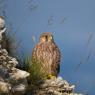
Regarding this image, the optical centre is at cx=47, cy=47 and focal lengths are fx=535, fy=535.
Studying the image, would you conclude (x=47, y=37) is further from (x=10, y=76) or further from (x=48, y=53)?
(x=10, y=76)

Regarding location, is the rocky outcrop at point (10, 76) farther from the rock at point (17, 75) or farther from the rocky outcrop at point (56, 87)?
the rocky outcrop at point (56, 87)

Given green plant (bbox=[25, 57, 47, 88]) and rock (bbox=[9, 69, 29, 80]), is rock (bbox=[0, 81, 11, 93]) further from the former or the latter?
green plant (bbox=[25, 57, 47, 88])

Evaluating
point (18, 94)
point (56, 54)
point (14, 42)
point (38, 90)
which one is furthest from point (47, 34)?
point (18, 94)

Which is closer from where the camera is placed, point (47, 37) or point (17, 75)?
point (17, 75)

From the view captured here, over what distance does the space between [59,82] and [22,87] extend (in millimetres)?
1391

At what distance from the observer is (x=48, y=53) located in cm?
1201

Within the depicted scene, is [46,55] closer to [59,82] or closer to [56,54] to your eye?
[56,54]

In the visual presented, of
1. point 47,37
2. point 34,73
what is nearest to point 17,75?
point 34,73

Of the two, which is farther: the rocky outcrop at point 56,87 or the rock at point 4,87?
the rocky outcrop at point 56,87

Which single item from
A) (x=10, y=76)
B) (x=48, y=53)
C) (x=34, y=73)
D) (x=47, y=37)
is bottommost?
(x=10, y=76)

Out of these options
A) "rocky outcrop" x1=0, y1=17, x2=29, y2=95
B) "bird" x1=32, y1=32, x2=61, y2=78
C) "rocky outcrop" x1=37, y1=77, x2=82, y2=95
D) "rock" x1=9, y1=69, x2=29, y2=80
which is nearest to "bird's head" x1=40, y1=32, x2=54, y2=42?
"bird" x1=32, y1=32, x2=61, y2=78

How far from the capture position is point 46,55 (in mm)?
11914

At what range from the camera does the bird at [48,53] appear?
11.7 m

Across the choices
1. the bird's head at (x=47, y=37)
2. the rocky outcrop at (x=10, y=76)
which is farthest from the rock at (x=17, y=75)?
the bird's head at (x=47, y=37)
